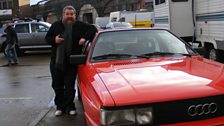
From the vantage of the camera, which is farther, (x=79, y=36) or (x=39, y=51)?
(x=39, y=51)

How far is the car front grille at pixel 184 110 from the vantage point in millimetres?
3684

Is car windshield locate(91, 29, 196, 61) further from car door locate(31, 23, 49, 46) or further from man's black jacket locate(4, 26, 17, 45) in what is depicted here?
car door locate(31, 23, 49, 46)

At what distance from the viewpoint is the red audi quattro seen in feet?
12.1

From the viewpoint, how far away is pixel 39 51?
22.4 metres

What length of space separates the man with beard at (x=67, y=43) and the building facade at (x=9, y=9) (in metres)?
79.5

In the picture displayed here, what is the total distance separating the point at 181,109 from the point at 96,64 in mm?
1905

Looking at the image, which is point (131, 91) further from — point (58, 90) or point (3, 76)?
point (3, 76)

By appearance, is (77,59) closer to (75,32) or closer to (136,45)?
(136,45)

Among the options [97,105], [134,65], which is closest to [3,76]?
[134,65]

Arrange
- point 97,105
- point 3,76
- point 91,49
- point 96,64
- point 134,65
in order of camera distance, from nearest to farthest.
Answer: point 97,105
point 134,65
point 96,64
point 91,49
point 3,76

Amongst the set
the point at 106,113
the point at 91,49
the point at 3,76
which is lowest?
the point at 3,76

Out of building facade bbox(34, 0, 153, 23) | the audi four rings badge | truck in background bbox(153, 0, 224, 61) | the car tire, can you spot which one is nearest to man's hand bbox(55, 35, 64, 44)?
the audi four rings badge

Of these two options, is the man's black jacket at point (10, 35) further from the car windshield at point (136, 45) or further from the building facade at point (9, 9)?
the building facade at point (9, 9)

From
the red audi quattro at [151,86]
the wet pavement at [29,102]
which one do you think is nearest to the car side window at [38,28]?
the wet pavement at [29,102]
